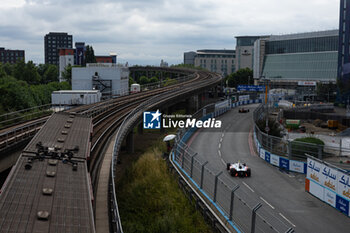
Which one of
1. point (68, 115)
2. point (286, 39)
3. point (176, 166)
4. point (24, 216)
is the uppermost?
point (286, 39)

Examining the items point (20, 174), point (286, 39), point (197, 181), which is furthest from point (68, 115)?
point (286, 39)

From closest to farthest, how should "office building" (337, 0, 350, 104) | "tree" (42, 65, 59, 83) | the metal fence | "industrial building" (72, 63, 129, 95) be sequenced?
the metal fence < "office building" (337, 0, 350, 104) < "industrial building" (72, 63, 129, 95) < "tree" (42, 65, 59, 83)

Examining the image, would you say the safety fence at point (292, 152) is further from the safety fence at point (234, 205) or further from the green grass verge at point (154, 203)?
the green grass verge at point (154, 203)

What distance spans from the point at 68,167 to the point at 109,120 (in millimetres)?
26736

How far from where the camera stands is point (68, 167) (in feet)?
61.5

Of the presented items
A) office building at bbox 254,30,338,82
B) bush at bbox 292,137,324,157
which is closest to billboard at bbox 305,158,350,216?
bush at bbox 292,137,324,157

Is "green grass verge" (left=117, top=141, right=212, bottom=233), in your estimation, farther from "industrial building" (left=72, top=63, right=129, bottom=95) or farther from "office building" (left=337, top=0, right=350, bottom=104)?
"office building" (left=337, top=0, right=350, bottom=104)

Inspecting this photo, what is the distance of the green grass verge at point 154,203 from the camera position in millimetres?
21438

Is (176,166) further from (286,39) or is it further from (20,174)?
(286,39)

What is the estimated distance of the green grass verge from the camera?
21.4 m

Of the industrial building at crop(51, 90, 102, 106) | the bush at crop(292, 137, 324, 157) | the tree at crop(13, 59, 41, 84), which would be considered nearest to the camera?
the bush at crop(292, 137, 324, 157)

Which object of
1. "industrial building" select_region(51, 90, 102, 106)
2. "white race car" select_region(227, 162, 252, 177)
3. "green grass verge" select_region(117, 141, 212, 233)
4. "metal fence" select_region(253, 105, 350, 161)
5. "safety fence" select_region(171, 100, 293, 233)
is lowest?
"green grass verge" select_region(117, 141, 212, 233)

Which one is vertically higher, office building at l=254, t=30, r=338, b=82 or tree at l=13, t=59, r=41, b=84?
office building at l=254, t=30, r=338, b=82

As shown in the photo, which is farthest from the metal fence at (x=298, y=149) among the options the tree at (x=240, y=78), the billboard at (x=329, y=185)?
the tree at (x=240, y=78)
